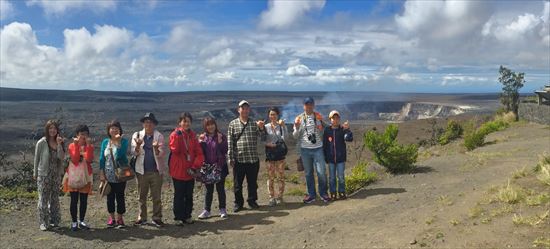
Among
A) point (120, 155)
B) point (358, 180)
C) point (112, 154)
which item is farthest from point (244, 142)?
point (358, 180)

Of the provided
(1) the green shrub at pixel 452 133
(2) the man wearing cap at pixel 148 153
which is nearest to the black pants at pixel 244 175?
(2) the man wearing cap at pixel 148 153

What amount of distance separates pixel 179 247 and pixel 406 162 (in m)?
6.04

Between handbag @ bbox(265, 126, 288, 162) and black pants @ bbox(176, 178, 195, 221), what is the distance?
1.35 metres

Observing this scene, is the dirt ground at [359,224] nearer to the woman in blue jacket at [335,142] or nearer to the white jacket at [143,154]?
the woman in blue jacket at [335,142]

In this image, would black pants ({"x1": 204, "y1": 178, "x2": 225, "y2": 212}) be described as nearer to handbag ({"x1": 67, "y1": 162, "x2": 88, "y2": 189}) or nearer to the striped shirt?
the striped shirt

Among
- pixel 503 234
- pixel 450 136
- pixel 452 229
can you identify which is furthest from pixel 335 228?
pixel 450 136

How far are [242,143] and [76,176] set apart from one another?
98.1 inches

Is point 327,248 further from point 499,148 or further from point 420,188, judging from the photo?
point 499,148

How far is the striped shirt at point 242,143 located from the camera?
25.8 feet

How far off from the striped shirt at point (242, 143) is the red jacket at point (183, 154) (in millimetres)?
623

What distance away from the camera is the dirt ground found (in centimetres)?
604

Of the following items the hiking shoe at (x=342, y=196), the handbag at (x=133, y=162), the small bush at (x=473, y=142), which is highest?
the handbag at (x=133, y=162)

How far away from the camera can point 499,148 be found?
13.0m

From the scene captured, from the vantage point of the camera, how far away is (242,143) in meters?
7.88
